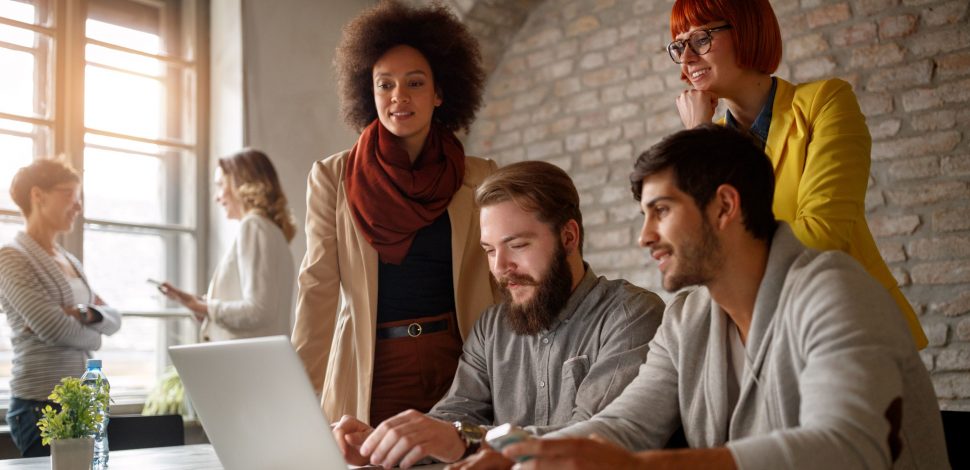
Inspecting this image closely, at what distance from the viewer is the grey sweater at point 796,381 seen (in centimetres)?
121

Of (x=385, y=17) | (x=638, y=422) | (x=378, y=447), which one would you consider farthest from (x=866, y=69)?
(x=378, y=447)

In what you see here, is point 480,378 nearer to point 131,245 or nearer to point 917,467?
point 917,467

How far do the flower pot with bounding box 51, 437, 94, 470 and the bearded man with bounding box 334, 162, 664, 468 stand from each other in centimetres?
68

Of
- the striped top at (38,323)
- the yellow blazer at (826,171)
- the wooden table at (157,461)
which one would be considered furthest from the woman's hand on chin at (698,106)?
the striped top at (38,323)

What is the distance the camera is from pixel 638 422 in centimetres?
168

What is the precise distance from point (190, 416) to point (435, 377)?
9.73 feet

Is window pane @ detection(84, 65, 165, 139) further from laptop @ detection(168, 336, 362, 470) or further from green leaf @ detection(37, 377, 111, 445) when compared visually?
laptop @ detection(168, 336, 362, 470)

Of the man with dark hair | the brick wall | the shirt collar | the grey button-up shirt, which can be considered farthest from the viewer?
the brick wall

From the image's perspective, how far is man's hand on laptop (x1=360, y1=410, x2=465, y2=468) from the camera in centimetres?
163

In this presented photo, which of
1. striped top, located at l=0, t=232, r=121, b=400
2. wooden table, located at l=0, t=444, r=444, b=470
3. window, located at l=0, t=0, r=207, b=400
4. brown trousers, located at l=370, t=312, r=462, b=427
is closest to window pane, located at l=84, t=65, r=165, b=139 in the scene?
window, located at l=0, t=0, r=207, b=400

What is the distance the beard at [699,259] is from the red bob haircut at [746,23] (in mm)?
765

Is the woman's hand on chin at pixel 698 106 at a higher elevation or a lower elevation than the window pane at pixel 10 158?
lower

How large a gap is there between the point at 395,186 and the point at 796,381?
4.77 ft

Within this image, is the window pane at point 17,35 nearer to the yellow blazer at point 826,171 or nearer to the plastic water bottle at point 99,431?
the plastic water bottle at point 99,431
